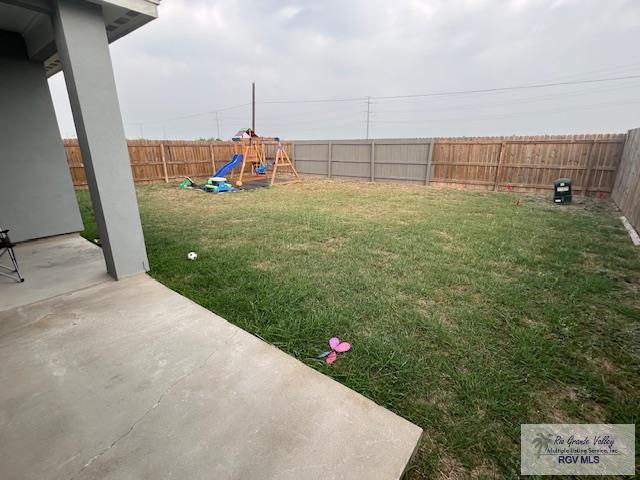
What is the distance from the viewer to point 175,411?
1495 mm

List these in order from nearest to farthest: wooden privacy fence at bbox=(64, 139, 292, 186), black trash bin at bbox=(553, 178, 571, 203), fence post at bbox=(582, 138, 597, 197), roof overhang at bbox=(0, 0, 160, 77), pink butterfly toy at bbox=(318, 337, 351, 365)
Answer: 1. pink butterfly toy at bbox=(318, 337, 351, 365)
2. roof overhang at bbox=(0, 0, 160, 77)
3. black trash bin at bbox=(553, 178, 571, 203)
4. fence post at bbox=(582, 138, 597, 197)
5. wooden privacy fence at bbox=(64, 139, 292, 186)

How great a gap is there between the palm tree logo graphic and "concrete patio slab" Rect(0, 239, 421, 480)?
586mm

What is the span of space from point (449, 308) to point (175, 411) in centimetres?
223

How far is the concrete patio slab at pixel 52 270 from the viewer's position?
9.09 feet

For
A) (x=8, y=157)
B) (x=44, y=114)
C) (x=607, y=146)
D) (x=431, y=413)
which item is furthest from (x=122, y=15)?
(x=607, y=146)

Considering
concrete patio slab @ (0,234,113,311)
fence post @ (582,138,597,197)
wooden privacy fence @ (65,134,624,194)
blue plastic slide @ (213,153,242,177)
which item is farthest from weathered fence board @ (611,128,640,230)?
blue plastic slide @ (213,153,242,177)

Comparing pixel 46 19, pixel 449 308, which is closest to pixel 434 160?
pixel 449 308

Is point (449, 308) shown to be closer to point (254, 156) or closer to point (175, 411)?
point (175, 411)

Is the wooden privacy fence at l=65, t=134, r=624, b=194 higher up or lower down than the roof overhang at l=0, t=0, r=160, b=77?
lower down

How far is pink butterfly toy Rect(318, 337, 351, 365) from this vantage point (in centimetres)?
196

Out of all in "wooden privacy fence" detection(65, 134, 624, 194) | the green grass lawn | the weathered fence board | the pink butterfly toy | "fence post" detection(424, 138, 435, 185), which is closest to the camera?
the green grass lawn

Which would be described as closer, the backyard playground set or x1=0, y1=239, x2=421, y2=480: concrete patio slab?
x1=0, y1=239, x2=421, y2=480: concrete patio slab

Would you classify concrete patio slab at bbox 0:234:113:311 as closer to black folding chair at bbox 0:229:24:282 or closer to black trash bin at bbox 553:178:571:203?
black folding chair at bbox 0:229:24:282

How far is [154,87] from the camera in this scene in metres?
22.8
